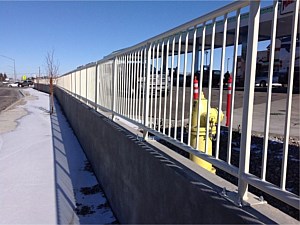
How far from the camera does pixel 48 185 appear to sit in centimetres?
486

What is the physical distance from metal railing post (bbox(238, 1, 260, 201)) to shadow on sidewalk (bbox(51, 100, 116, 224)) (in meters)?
2.44

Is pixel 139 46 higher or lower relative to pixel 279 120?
higher

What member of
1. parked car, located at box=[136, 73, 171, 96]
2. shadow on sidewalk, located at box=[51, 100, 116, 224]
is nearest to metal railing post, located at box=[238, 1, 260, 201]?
parked car, located at box=[136, 73, 171, 96]

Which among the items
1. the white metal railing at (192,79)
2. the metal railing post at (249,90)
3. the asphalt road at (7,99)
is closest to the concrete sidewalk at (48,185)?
the white metal railing at (192,79)

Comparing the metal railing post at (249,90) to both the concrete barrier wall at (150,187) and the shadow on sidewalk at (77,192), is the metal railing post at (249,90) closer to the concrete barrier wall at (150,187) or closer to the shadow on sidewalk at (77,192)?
the concrete barrier wall at (150,187)

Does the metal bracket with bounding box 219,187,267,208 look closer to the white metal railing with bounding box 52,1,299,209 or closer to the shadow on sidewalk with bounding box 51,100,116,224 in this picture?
the white metal railing with bounding box 52,1,299,209

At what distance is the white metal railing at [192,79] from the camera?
5.68 ft

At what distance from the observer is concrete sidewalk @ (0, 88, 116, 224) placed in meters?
3.91

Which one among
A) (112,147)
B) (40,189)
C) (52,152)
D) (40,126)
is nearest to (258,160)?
(112,147)

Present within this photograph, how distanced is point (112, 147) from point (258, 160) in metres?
2.40

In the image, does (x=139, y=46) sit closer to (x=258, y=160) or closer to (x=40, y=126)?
(x=258, y=160)

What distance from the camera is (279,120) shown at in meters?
9.41

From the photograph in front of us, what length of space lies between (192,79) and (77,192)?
294cm

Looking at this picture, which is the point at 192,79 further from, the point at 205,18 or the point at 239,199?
the point at 239,199
